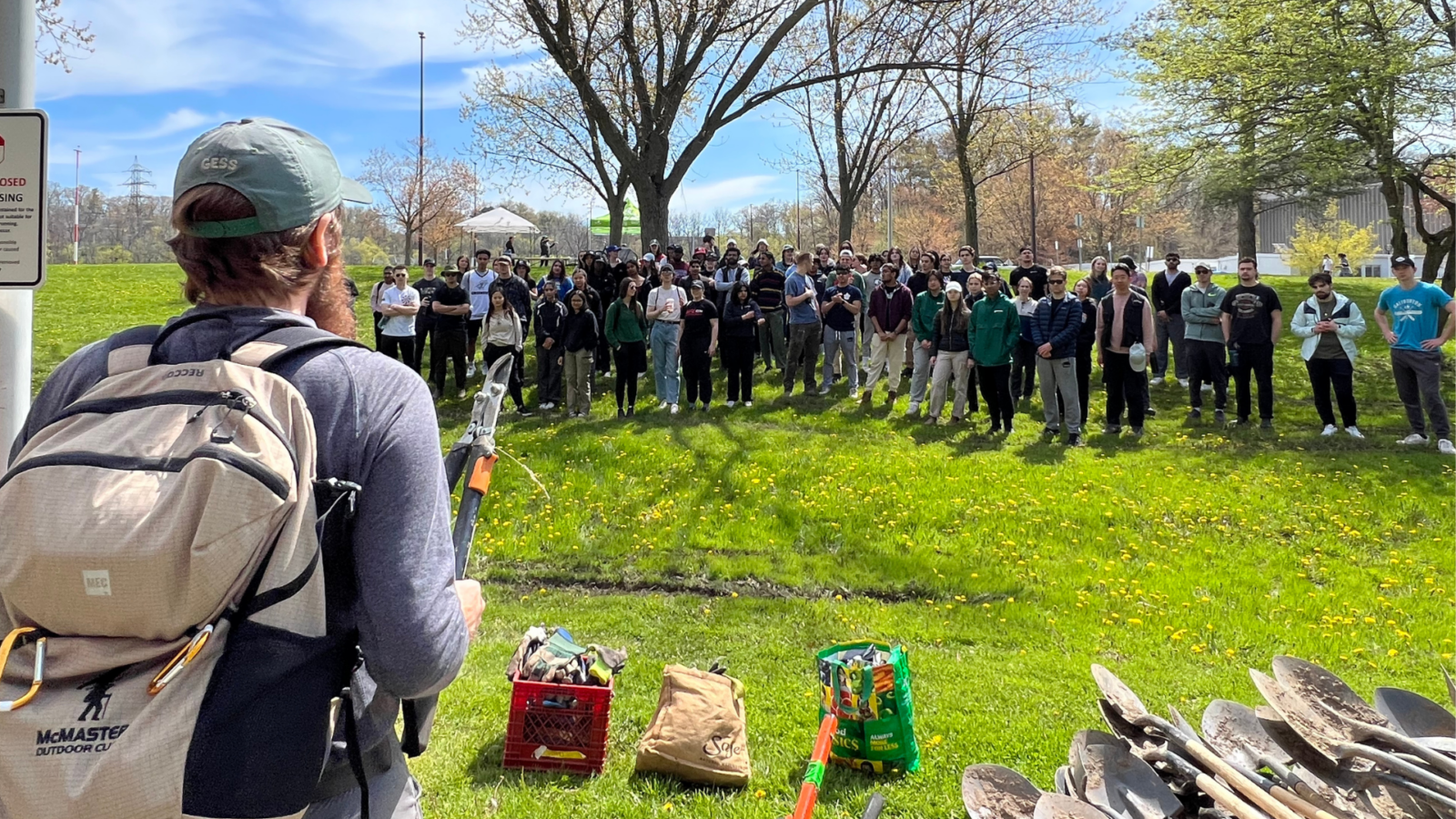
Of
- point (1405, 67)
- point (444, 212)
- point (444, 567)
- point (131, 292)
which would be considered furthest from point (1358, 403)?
point (444, 212)

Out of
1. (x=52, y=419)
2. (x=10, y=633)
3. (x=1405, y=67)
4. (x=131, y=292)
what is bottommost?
(x=10, y=633)

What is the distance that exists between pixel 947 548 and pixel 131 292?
83.4 feet

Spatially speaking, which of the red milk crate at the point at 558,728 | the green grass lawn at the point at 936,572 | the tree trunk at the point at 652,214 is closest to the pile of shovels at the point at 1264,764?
the green grass lawn at the point at 936,572

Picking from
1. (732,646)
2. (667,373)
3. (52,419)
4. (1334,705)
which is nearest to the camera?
(52,419)

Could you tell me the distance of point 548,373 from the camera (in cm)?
1433

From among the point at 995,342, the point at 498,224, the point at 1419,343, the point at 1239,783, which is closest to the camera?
the point at 1239,783

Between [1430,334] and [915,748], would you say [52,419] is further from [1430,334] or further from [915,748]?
[1430,334]

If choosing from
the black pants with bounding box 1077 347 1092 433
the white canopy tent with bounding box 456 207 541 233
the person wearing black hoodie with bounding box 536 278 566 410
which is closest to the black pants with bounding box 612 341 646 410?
the person wearing black hoodie with bounding box 536 278 566 410

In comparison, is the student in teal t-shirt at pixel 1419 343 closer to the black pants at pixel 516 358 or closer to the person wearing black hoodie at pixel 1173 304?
the person wearing black hoodie at pixel 1173 304

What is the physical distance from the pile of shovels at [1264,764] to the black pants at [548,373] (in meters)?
11.0

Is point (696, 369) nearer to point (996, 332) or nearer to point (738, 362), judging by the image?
point (738, 362)

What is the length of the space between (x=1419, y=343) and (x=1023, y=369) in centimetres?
507

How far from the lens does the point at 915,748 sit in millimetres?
4547

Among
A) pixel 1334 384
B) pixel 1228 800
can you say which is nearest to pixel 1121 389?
pixel 1334 384
